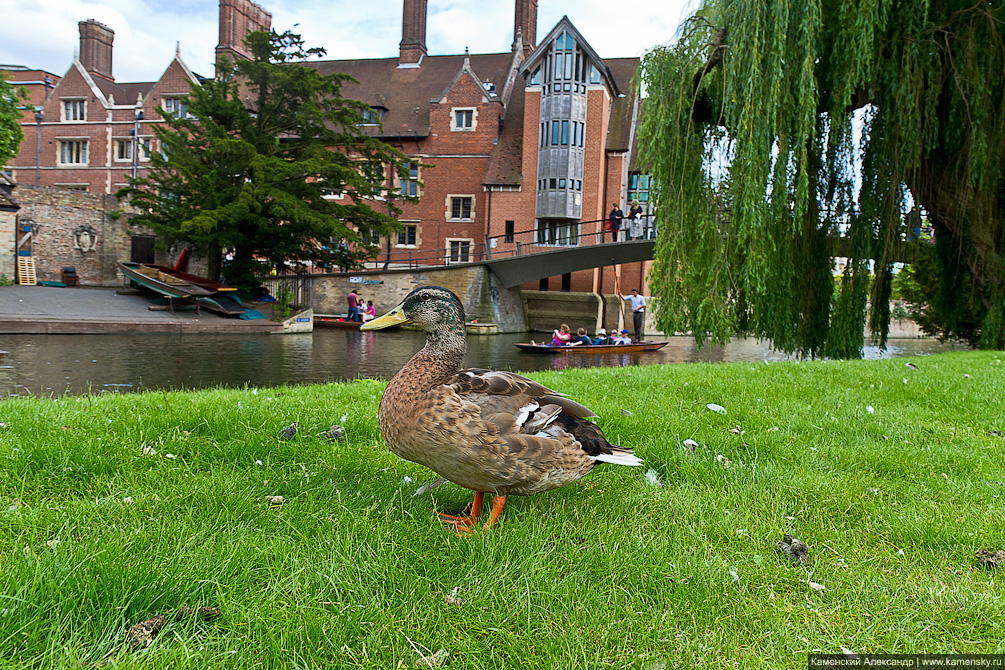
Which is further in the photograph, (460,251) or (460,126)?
(460,126)

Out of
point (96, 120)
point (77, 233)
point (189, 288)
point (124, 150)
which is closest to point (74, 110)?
point (96, 120)

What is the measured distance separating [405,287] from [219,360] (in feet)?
65.3

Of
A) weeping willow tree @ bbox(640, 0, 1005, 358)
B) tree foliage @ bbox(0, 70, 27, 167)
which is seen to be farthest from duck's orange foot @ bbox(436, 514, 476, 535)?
tree foliage @ bbox(0, 70, 27, 167)

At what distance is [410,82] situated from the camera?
156 ft

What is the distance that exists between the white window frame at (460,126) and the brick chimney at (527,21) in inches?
315

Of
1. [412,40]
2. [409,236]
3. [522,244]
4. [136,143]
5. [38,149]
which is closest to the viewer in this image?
[522,244]

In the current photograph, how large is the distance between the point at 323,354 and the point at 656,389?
46.9ft

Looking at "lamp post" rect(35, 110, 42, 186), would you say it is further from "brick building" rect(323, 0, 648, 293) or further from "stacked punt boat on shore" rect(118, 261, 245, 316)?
"stacked punt boat on shore" rect(118, 261, 245, 316)

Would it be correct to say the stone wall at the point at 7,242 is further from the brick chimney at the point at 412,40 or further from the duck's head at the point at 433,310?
the duck's head at the point at 433,310

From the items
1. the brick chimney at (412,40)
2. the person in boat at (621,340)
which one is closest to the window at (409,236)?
the brick chimney at (412,40)

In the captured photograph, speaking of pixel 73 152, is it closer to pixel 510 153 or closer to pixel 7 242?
pixel 7 242

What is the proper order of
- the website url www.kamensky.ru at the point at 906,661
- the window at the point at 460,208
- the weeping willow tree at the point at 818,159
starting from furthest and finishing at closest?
the window at the point at 460,208, the weeping willow tree at the point at 818,159, the website url www.kamensky.ru at the point at 906,661

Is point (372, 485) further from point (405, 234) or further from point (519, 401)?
point (405, 234)

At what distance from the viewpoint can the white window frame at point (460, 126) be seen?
4300 centimetres
